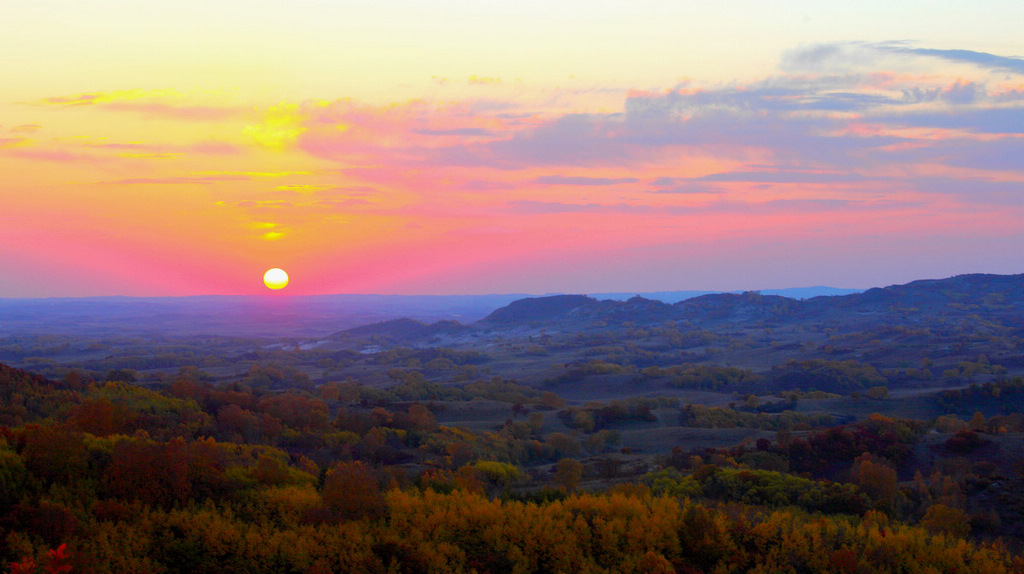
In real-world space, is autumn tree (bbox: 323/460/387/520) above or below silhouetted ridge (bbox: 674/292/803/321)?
above

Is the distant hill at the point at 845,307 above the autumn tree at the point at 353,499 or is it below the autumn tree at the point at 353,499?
below

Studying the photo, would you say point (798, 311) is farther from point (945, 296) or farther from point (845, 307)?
point (945, 296)

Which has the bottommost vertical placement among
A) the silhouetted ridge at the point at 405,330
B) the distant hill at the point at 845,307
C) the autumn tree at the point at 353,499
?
the silhouetted ridge at the point at 405,330

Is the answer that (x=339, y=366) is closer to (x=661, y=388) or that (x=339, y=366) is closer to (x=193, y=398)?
(x=661, y=388)

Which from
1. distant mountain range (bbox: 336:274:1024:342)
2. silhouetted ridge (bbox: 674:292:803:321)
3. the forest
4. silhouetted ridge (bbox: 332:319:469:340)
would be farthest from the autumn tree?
silhouetted ridge (bbox: 332:319:469:340)

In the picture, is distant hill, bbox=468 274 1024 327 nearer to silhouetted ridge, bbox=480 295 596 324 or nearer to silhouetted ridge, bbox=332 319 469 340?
silhouetted ridge, bbox=480 295 596 324

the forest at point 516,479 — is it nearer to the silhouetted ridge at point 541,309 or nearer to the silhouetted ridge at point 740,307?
the silhouetted ridge at point 740,307

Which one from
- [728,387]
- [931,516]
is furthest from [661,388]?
[931,516]

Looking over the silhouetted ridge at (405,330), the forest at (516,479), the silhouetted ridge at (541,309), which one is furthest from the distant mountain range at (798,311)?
the forest at (516,479)
